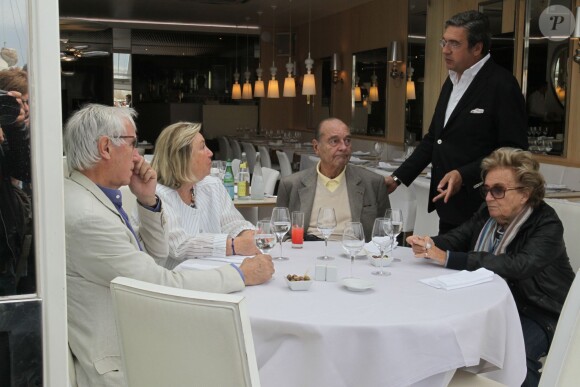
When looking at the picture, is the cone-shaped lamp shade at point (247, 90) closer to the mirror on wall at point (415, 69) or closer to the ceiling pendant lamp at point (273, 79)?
the ceiling pendant lamp at point (273, 79)

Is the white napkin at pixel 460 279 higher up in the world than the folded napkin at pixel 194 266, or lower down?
higher up

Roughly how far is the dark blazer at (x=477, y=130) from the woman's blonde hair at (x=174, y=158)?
1.52 meters

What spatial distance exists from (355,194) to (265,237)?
1.21m

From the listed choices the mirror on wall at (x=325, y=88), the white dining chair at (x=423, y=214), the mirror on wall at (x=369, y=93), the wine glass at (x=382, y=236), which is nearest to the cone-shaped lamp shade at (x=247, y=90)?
the mirror on wall at (x=325, y=88)

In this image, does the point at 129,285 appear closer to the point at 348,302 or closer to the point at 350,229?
the point at 348,302

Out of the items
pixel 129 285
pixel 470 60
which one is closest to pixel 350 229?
pixel 129 285

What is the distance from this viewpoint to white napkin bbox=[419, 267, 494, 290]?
2.57 metres

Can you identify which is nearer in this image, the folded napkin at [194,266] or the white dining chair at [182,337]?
the white dining chair at [182,337]

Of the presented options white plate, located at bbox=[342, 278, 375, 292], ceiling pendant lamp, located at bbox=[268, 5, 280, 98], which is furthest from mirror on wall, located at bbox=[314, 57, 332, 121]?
white plate, located at bbox=[342, 278, 375, 292]

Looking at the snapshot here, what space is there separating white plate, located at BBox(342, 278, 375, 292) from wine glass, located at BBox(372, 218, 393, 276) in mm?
244

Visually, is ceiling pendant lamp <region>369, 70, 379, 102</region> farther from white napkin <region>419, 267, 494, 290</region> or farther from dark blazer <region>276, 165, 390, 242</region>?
white napkin <region>419, 267, 494, 290</region>

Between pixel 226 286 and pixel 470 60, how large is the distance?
224 cm

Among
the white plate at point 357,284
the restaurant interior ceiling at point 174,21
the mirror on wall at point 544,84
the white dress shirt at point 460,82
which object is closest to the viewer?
the white plate at point 357,284

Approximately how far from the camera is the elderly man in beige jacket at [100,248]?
2.12 meters
